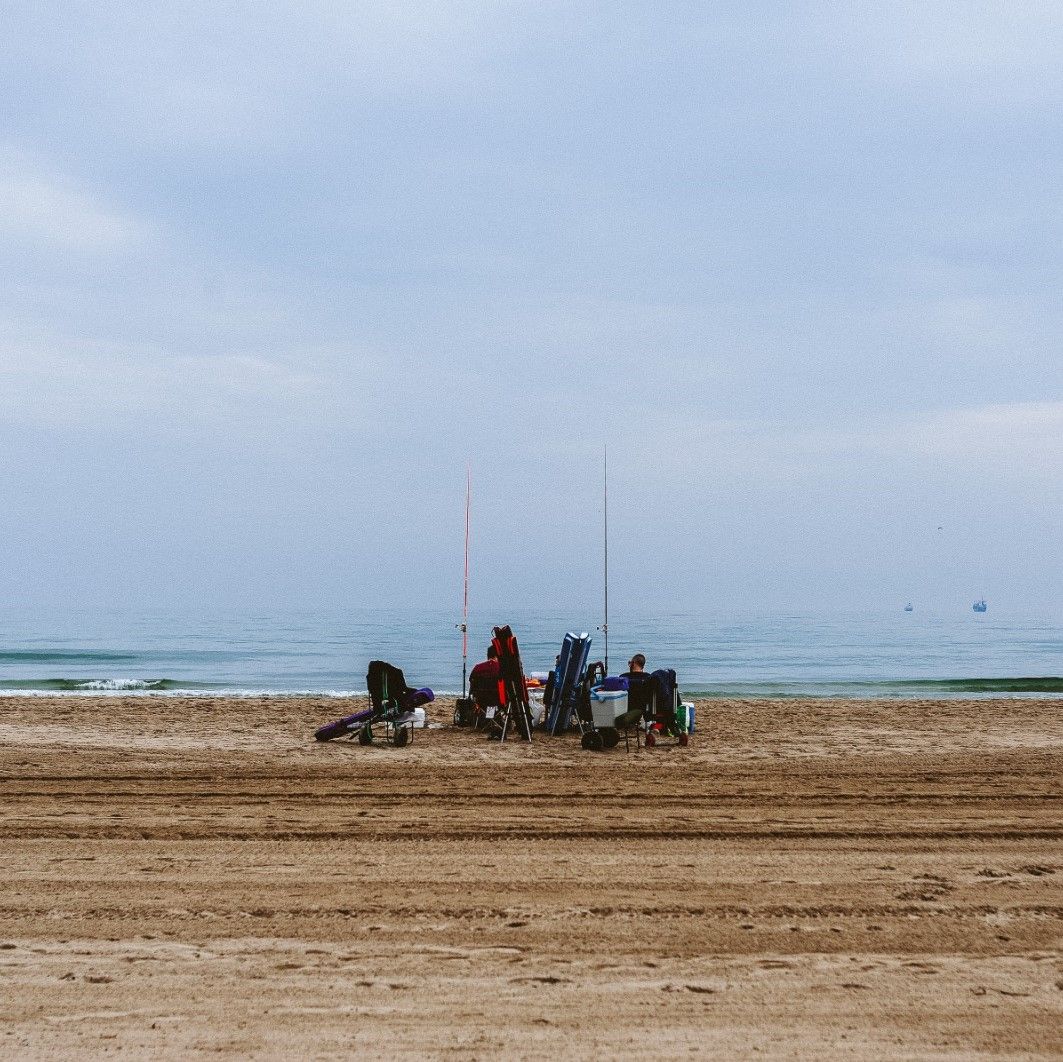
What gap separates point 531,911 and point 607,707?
6223mm

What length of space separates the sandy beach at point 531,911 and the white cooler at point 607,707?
4.40 ft

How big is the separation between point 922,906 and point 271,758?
7732 mm

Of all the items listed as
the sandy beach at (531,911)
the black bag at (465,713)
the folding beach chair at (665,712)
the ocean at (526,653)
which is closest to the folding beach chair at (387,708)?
the black bag at (465,713)

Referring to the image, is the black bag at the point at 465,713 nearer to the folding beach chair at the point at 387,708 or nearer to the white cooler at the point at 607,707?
the folding beach chair at the point at 387,708

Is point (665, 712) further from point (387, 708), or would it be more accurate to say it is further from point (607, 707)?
point (387, 708)

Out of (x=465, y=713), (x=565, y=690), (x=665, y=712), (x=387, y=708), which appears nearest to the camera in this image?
(x=665, y=712)

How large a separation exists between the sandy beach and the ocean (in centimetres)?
1415

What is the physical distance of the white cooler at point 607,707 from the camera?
37.0 ft

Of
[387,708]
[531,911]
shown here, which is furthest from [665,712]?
[531,911]

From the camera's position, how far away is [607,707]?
11328 mm

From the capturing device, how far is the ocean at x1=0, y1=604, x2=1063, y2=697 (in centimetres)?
2589

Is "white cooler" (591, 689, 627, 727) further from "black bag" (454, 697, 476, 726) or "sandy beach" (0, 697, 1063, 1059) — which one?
"black bag" (454, 697, 476, 726)

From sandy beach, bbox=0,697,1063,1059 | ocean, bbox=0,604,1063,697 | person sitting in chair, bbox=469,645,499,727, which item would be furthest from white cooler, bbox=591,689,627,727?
ocean, bbox=0,604,1063,697

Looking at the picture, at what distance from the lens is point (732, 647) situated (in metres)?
41.3
